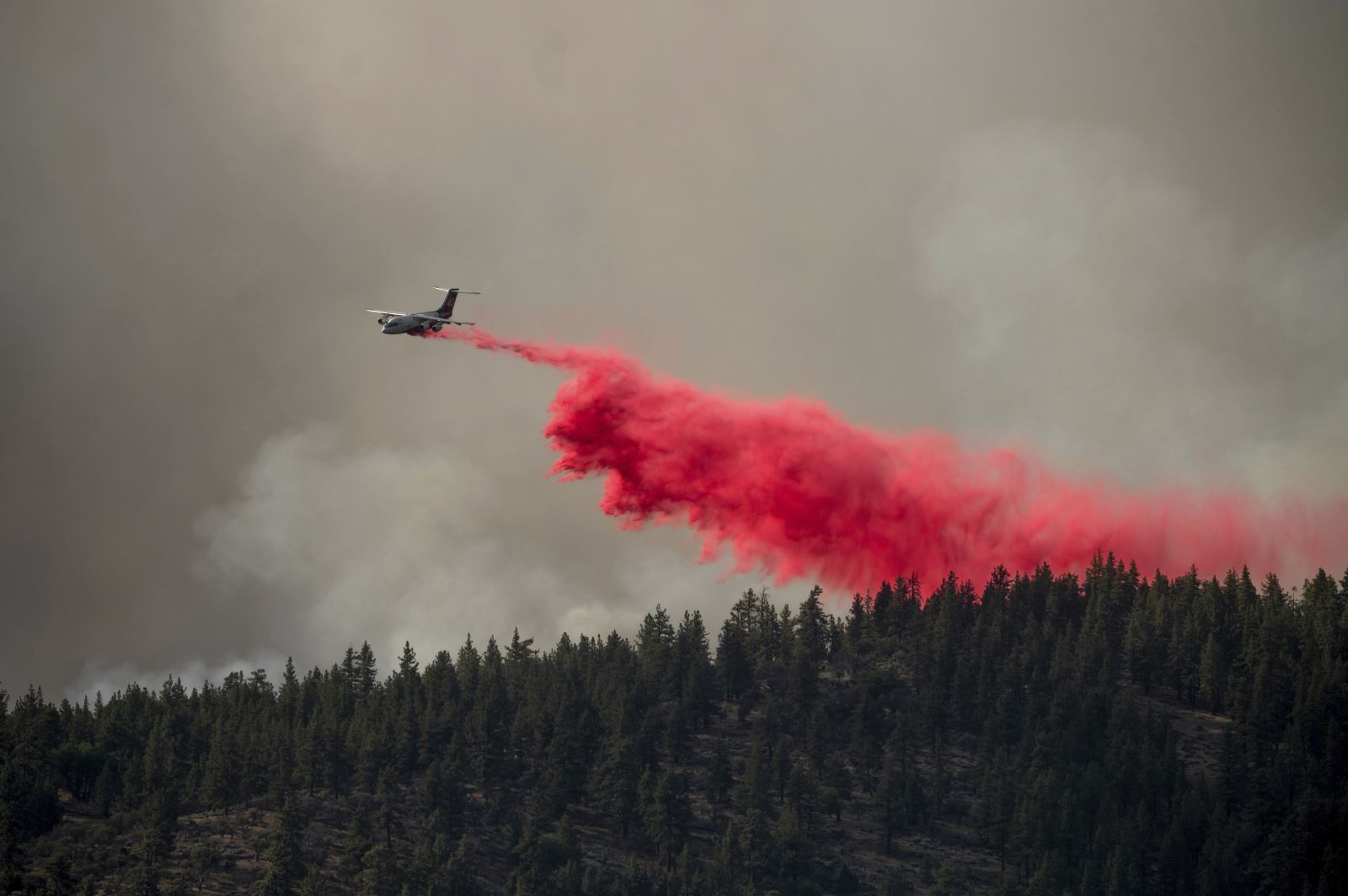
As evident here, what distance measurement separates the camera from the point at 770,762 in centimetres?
16225

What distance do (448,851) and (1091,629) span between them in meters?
72.7

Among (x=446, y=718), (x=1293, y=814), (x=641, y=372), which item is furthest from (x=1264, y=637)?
(x=446, y=718)

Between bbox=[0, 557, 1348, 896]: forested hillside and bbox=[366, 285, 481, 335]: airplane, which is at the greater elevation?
bbox=[366, 285, 481, 335]: airplane

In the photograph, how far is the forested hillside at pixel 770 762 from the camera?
146 meters

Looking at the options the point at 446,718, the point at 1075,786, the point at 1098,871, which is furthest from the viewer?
the point at 446,718

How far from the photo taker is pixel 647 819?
153750 mm

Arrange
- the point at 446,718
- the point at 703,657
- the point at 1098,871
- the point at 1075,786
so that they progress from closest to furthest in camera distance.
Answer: the point at 1098,871, the point at 1075,786, the point at 446,718, the point at 703,657

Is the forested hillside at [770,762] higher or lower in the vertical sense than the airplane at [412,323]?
lower

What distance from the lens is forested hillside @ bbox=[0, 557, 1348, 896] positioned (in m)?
146

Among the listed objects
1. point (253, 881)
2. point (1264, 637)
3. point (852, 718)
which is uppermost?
point (1264, 637)

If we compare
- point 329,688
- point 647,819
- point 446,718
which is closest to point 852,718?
point 647,819

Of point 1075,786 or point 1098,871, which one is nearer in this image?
point 1098,871

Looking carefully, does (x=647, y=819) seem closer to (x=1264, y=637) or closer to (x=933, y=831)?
(x=933, y=831)

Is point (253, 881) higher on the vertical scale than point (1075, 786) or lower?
lower
